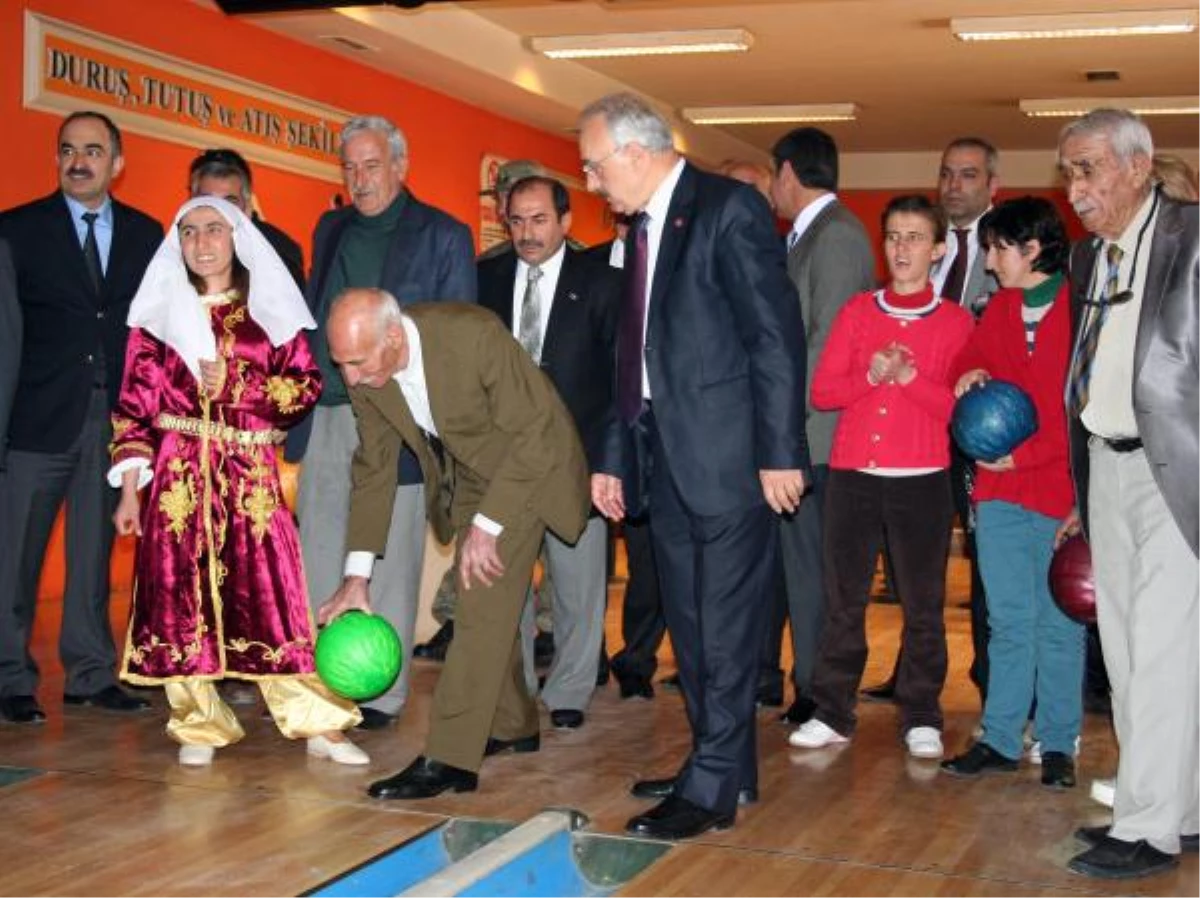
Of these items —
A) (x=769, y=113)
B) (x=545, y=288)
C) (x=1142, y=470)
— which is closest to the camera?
(x=1142, y=470)

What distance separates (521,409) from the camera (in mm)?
4516

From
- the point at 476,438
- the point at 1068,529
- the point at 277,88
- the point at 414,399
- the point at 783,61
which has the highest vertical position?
the point at 783,61

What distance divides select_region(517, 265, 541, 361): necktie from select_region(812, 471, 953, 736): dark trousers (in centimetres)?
113

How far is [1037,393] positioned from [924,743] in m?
1.15

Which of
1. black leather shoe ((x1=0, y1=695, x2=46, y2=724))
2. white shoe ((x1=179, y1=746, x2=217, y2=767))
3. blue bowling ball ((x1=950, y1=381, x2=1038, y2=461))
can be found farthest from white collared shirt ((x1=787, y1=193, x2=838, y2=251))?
black leather shoe ((x1=0, y1=695, x2=46, y2=724))

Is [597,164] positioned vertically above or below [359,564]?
above

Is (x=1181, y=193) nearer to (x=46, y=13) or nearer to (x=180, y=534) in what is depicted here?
(x=180, y=534)

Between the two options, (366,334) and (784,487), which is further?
(366,334)

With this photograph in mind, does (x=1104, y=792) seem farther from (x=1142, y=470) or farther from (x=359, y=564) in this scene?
(x=359, y=564)

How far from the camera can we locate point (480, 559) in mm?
4449

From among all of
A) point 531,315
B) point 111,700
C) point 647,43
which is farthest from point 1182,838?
point 647,43

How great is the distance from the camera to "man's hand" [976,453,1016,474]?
479 cm

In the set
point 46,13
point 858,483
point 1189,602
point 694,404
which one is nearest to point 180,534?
point 694,404

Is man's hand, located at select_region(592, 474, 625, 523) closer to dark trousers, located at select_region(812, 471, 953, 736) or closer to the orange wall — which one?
dark trousers, located at select_region(812, 471, 953, 736)
